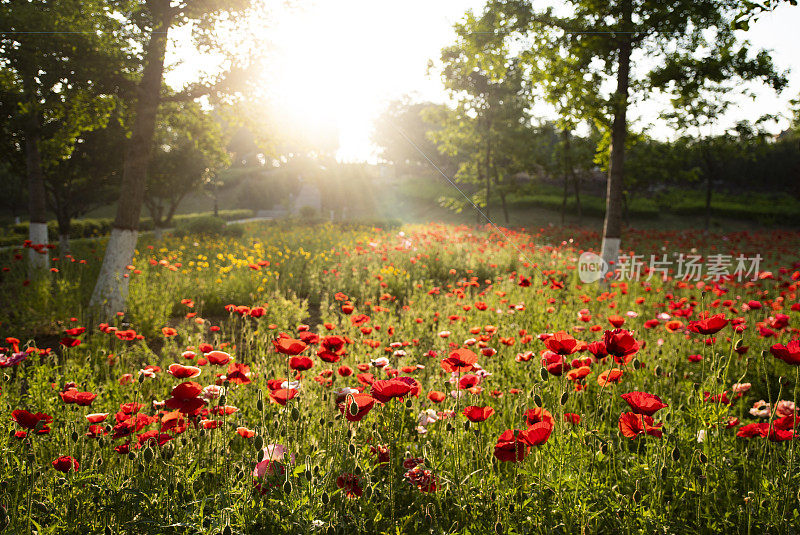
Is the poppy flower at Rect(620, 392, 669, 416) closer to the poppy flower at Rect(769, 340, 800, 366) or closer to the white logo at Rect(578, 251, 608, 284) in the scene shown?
the poppy flower at Rect(769, 340, 800, 366)

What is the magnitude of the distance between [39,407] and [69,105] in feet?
20.5

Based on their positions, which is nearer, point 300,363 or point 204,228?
point 300,363

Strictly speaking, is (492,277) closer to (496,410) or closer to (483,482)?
(496,410)

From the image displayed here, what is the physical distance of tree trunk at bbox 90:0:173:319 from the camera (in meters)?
7.07

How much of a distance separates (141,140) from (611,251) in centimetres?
853

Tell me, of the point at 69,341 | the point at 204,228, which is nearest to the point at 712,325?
the point at 69,341

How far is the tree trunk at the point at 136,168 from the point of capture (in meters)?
7.07

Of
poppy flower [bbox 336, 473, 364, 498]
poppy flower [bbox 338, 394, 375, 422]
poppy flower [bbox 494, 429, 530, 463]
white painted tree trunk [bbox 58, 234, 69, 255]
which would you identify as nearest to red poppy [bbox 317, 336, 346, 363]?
poppy flower [bbox 338, 394, 375, 422]

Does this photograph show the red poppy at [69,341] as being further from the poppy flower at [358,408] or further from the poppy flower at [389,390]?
the poppy flower at [389,390]

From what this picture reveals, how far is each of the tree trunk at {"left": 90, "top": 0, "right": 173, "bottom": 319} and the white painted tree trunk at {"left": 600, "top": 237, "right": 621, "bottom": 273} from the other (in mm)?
8193

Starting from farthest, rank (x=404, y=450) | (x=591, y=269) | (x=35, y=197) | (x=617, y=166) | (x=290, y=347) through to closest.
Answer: (x=591, y=269), (x=35, y=197), (x=617, y=166), (x=404, y=450), (x=290, y=347)

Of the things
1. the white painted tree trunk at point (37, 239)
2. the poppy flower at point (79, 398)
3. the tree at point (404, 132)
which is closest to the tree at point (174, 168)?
the white painted tree trunk at point (37, 239)

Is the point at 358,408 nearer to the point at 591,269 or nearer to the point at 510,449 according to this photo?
the point at 510,449

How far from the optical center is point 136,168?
714 cm
